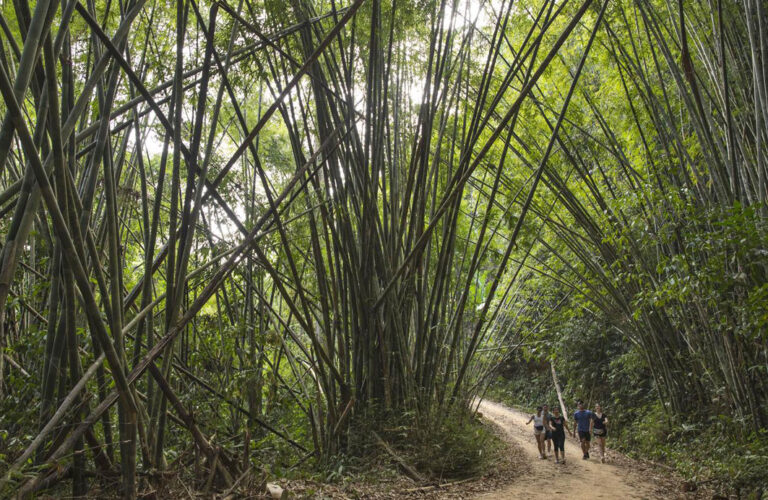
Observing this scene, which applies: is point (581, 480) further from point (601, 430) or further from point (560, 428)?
point (601, 430)

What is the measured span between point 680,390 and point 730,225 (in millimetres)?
3308

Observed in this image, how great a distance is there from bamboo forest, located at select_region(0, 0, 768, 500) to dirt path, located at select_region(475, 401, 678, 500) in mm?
55

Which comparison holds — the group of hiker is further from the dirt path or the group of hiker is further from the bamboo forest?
the dirt path

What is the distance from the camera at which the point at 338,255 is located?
420cm

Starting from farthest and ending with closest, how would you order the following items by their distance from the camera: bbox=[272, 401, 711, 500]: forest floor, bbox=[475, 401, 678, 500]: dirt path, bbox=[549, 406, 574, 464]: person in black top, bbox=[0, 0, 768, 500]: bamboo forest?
1. bbox=[549, 406, 574, 464]: person in black top
2. bbox=[475, 401, 678, 500]: dirt path
3. bbox=[272, 401, 711, 500]: forest floor
4. bbox=[0, 0, 768, 500]: bamboo forest

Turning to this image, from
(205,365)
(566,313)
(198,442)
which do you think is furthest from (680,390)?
(198,442)

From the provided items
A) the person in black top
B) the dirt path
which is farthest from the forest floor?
the person in black top

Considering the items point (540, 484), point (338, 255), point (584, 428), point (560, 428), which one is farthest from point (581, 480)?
point (338, 255)

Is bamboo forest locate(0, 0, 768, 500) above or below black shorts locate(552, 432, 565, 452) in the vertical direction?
above

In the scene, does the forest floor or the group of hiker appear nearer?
the forest floor

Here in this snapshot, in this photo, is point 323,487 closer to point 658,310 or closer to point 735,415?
point 735,415

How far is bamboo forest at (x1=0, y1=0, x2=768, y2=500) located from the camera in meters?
2.15

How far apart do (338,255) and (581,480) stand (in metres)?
2.93

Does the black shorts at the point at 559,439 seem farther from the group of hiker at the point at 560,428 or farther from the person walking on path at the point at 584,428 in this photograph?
the person walking on path at the point at 584,428
